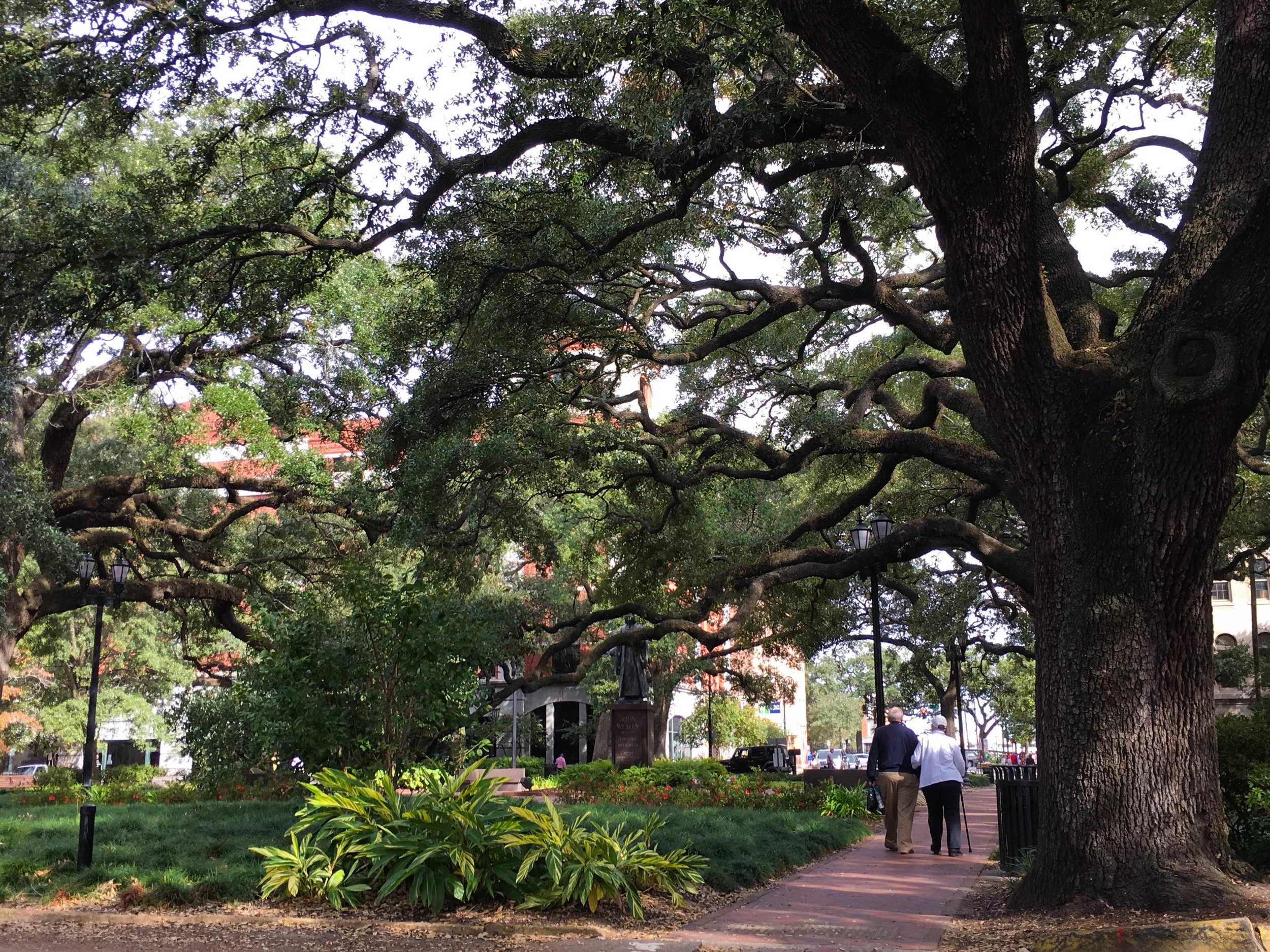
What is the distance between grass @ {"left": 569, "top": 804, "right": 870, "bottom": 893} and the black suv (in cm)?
2462

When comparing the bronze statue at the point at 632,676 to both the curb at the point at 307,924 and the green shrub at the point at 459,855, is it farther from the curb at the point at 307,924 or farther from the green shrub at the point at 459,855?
the curb at the point at 307,924

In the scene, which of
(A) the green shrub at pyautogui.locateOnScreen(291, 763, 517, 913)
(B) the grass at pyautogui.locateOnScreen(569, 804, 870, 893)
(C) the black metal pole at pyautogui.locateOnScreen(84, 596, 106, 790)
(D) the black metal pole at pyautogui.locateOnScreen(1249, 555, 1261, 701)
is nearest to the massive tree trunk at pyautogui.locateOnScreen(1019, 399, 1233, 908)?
(B) the grass at pyautogui.locateOnScreen(569, 804, 870, 893)

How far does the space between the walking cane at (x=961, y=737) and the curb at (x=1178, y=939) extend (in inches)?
255

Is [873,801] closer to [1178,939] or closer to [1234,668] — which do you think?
[1178,939]

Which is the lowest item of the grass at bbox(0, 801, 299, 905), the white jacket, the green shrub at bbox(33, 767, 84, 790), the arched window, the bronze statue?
the arched window

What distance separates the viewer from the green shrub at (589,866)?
7562 millimetres

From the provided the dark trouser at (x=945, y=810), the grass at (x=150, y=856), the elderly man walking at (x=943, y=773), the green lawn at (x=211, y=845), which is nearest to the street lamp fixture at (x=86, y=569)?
the green lawn at (x=211, y=845)

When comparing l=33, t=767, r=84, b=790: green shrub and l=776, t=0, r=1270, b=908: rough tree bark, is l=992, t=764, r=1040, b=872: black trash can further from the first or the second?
l=33, t=767, r=84, b=790: green shrub

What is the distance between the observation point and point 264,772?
1492cm

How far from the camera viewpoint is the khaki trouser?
1220 cm

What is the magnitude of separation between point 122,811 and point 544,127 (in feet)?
34.9

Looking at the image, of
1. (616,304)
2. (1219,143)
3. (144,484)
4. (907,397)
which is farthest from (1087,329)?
(144,484)

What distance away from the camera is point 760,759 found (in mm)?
41938

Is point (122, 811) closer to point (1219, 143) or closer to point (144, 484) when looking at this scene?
point (144, 484)
